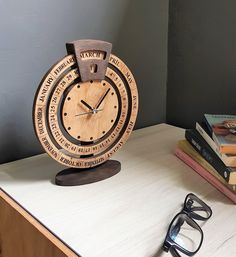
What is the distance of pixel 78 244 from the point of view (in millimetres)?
519

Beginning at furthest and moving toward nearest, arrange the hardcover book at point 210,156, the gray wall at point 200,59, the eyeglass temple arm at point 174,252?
the gray wall at point 200,59 → the hardcover book at point 210,156 → the eyeglass temple arm at point 174,252

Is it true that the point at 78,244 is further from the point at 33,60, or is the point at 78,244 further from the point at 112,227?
the point at 33,60

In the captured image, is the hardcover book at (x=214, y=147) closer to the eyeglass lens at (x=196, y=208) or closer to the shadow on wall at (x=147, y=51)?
the eyeglass lens at (x=196, y=208)

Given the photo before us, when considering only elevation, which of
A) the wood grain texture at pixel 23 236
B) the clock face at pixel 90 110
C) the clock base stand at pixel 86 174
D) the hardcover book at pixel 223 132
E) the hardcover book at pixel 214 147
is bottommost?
the wood grain texture at pixel 23 236

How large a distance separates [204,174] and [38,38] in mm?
479

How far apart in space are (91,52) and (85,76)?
5cm

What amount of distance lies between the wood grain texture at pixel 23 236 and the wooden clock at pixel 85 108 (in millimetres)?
108

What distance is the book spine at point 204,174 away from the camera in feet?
2.14

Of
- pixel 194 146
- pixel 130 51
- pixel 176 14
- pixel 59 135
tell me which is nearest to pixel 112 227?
pixel 59 135

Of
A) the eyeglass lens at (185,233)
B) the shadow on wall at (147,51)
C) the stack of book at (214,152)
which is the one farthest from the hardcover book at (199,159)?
the shadow on wall at (147,51)

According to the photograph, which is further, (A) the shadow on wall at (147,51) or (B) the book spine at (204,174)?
(A) the shadow on wall at (147,51)

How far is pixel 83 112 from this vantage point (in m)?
0.69

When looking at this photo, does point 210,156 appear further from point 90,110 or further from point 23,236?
point 23,236

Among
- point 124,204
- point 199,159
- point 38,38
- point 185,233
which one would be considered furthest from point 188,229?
point 38,38
